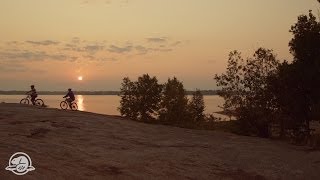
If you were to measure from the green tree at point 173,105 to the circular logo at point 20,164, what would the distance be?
67.5 m

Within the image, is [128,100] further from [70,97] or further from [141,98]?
[70,97]

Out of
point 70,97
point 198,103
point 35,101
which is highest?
point 198,103

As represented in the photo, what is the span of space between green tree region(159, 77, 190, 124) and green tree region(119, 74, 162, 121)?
1.63m

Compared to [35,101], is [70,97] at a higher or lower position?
higher

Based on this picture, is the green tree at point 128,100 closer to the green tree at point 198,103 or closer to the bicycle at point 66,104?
the green tree at point 198,103

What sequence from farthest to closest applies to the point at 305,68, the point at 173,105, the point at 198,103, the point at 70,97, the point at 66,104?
1. the point at 198,103
2. the point at 173,105
3. the point at 66,104
4. the point at 70,97
5. the point at 305,68

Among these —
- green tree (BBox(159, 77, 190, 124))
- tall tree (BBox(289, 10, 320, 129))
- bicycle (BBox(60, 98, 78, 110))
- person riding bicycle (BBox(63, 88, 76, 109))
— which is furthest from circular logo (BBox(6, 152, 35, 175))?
green tree (BBox(159, 77, 190, 124))

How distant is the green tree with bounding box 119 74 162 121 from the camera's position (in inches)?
3408

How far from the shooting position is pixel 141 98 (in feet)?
290

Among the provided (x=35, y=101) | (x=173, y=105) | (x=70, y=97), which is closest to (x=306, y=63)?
(x=70, y=97)

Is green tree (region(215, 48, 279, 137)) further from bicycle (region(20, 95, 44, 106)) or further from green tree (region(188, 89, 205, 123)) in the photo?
green tree (region(188, 89, 205, 123))

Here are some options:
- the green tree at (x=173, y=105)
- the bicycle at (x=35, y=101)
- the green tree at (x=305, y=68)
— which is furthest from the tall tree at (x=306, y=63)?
the green tree at (x=173, y=105)

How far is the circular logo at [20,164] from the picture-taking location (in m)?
14.0

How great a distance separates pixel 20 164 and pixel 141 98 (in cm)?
7345
